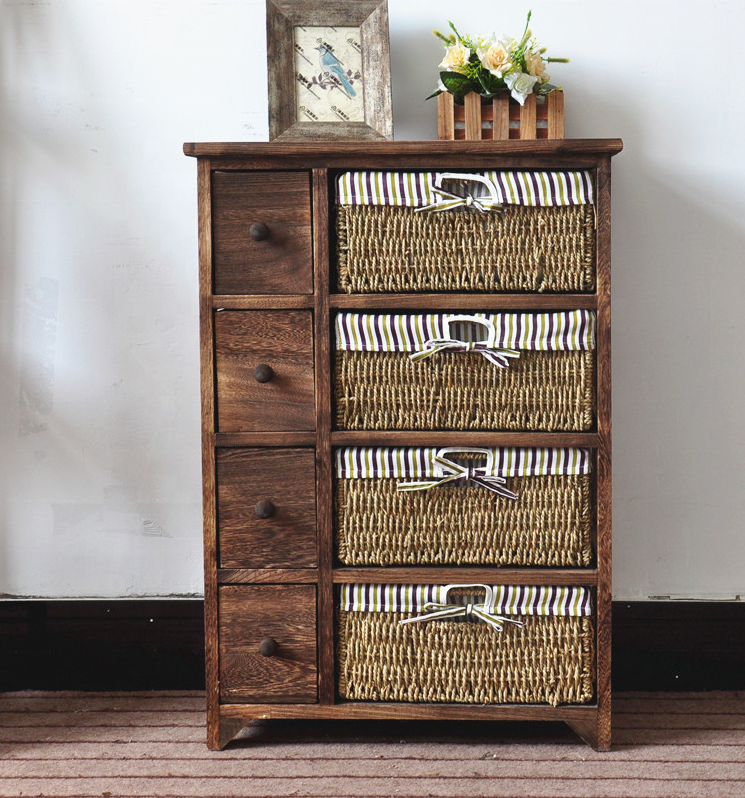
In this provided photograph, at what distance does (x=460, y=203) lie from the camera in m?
1.45

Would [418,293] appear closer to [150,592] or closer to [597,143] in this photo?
[597,143]

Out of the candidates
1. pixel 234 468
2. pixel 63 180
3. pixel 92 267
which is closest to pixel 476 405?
pixel 234 468

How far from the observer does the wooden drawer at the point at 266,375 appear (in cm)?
148

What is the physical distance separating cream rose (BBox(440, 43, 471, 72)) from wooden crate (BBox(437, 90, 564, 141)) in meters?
0.06

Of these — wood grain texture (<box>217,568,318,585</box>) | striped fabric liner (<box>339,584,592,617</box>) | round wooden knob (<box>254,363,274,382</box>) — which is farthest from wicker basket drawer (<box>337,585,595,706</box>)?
round wooden knob (<box>254,363,274,382</box>)

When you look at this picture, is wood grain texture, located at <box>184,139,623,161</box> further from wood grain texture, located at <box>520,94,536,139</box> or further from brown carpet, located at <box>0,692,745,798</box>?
brown carpet, located at <box>0,692,745,798</box>

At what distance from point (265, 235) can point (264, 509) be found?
1.69ft

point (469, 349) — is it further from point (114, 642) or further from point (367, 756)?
point (114, 642)

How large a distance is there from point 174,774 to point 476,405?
2.95ft

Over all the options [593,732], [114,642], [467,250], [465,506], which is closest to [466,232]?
[467,250]

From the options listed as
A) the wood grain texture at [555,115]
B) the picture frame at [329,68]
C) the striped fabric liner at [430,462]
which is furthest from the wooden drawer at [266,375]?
the wood grain texture at [555,115]

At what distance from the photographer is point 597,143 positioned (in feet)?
4.66

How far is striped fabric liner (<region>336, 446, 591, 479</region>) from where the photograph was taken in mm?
1479

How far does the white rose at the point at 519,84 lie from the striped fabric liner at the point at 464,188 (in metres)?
0.28
